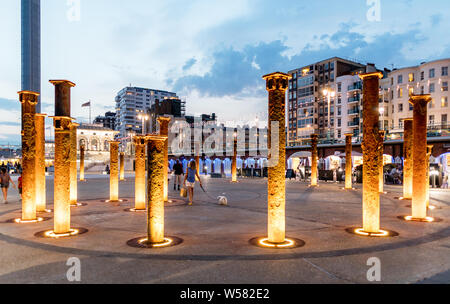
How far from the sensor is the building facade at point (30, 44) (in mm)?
83000

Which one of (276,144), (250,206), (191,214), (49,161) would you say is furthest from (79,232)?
(49,161)

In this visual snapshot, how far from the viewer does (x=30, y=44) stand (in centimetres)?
8319

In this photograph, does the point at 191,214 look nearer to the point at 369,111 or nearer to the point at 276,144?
the point at 276,144

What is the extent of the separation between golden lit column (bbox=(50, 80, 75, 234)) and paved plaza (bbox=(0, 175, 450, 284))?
2.17 feet

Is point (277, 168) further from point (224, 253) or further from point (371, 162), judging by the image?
point (371, 162)

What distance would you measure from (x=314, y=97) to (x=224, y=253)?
2985 inches

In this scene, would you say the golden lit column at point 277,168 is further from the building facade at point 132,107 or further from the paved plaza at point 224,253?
the building facade at point 132,107

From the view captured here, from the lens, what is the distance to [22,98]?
9469mm

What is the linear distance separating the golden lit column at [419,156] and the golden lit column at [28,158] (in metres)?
11.0

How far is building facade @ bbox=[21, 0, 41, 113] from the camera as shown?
83.0m

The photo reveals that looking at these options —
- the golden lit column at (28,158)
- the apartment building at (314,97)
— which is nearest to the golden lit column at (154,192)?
the golden lit column at (28,158)

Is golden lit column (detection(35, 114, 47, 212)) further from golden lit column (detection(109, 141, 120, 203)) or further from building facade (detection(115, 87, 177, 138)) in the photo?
building facade (detection(115, 87, 177, 138))

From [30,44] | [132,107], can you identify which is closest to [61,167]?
[30,44]
